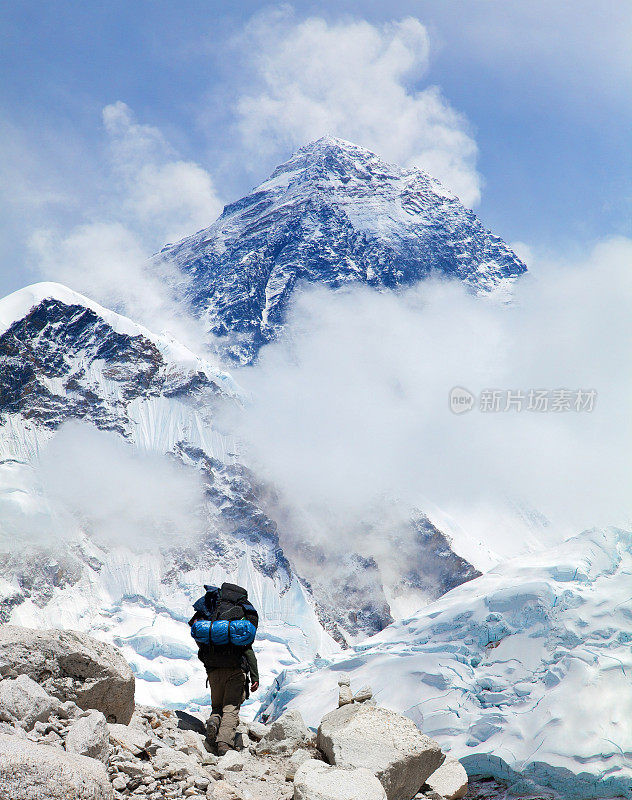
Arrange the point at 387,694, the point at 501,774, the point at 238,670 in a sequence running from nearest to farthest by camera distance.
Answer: the point at 501,774
the point at 238,670
the point at 387,694

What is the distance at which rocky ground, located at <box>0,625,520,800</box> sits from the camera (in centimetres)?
343

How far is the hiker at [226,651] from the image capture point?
269 inches

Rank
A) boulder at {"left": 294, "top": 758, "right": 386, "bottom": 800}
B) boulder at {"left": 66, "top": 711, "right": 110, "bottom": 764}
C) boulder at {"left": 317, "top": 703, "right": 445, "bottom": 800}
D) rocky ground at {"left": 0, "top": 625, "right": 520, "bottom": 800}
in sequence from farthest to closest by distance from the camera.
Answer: boulder at {"left": 317, "top": 703, "right": 445, "bottom": 800} < boulder at {"left": 294, "top": 758, "right": 386, "bottom": 800} < boulder at {"left": 66, "top": 711, "right": 110, "bottom": 764} < rocky ground at {"left": 0, "top": 625, "right": 520, "bottom": 800}

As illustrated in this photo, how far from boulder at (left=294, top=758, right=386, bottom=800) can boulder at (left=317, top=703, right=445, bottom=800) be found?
43 centimetres

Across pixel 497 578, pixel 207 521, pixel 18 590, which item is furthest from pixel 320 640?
pixel 497 578

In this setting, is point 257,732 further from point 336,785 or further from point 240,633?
point 336,785

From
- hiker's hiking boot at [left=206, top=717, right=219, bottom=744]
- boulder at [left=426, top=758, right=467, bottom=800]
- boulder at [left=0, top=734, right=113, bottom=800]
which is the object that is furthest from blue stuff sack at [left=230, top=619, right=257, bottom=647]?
boulder at [left=0, top=734, right=113, bottom=800]

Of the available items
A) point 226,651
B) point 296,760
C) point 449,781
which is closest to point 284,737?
point 296,760

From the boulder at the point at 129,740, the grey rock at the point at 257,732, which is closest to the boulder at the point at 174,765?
the boulder at the point at 129,740

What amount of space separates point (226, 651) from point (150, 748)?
212cm

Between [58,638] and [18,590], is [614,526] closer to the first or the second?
[58,638]

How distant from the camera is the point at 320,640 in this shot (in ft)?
565

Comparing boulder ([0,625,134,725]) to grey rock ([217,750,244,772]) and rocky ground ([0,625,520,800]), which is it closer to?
rocky ground ([0,625,520,800])

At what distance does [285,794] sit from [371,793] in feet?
3.70
